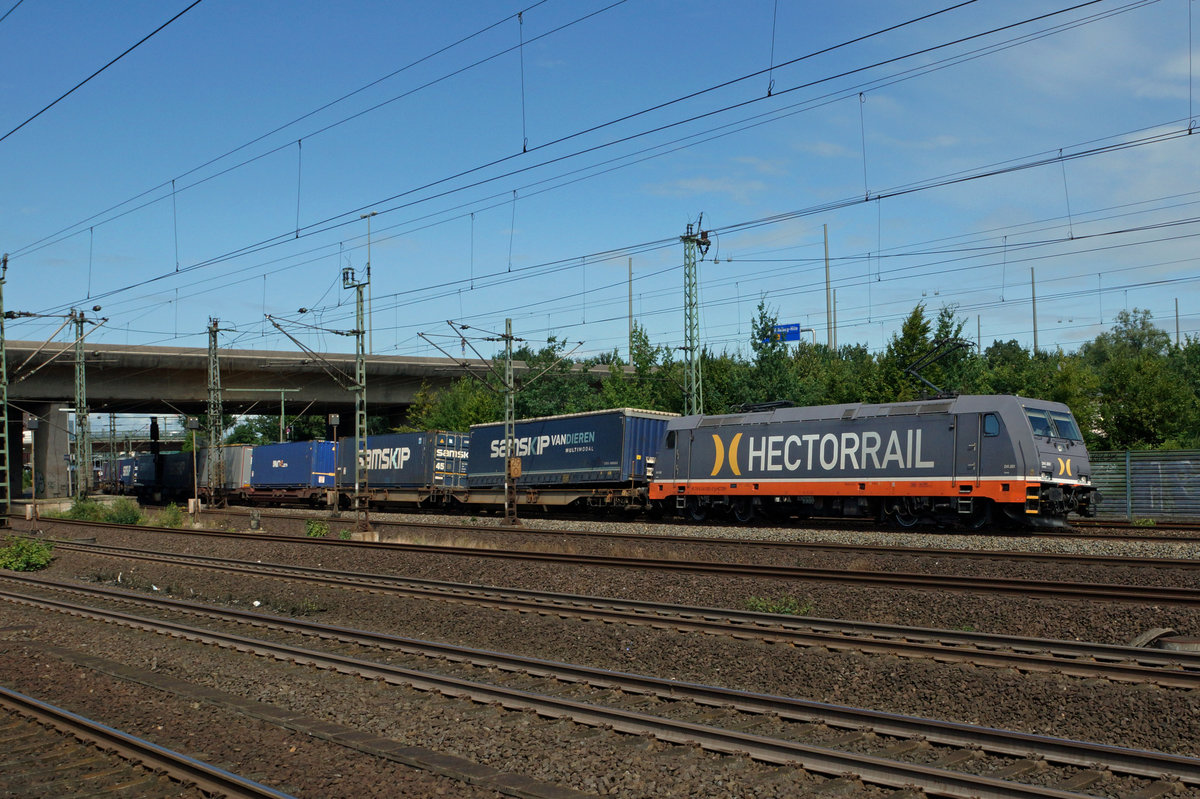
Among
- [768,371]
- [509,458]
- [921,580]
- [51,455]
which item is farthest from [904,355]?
[51,455]

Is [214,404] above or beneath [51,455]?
above

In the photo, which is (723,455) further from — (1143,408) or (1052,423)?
(1143,408)

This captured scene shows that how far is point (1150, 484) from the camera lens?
2861 cm

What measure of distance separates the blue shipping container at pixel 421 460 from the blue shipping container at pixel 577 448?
1602 millimetres

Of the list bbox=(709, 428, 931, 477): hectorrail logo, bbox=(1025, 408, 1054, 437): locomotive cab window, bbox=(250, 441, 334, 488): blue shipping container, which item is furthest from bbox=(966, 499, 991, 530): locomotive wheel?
bbox=(250, 441, 334, 488): blue shipping container

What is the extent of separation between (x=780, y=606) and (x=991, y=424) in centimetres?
1105

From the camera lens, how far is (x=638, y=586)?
16.4 meters

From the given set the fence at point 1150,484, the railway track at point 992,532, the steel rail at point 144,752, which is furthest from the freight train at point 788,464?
the steel rail at point 144,752

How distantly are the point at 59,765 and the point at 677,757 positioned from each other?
17.2ft

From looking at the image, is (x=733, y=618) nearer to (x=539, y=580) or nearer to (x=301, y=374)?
(x=539, y=580)

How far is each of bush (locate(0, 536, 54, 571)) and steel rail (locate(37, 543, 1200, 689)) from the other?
11.8 metres

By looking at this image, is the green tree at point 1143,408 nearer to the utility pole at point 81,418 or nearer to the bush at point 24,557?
the bush at point 24,557

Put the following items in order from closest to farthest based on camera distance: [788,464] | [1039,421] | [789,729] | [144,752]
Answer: [144,752], [789,729], [1039,421], [788,464]

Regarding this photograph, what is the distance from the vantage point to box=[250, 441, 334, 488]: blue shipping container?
46.6 metres
